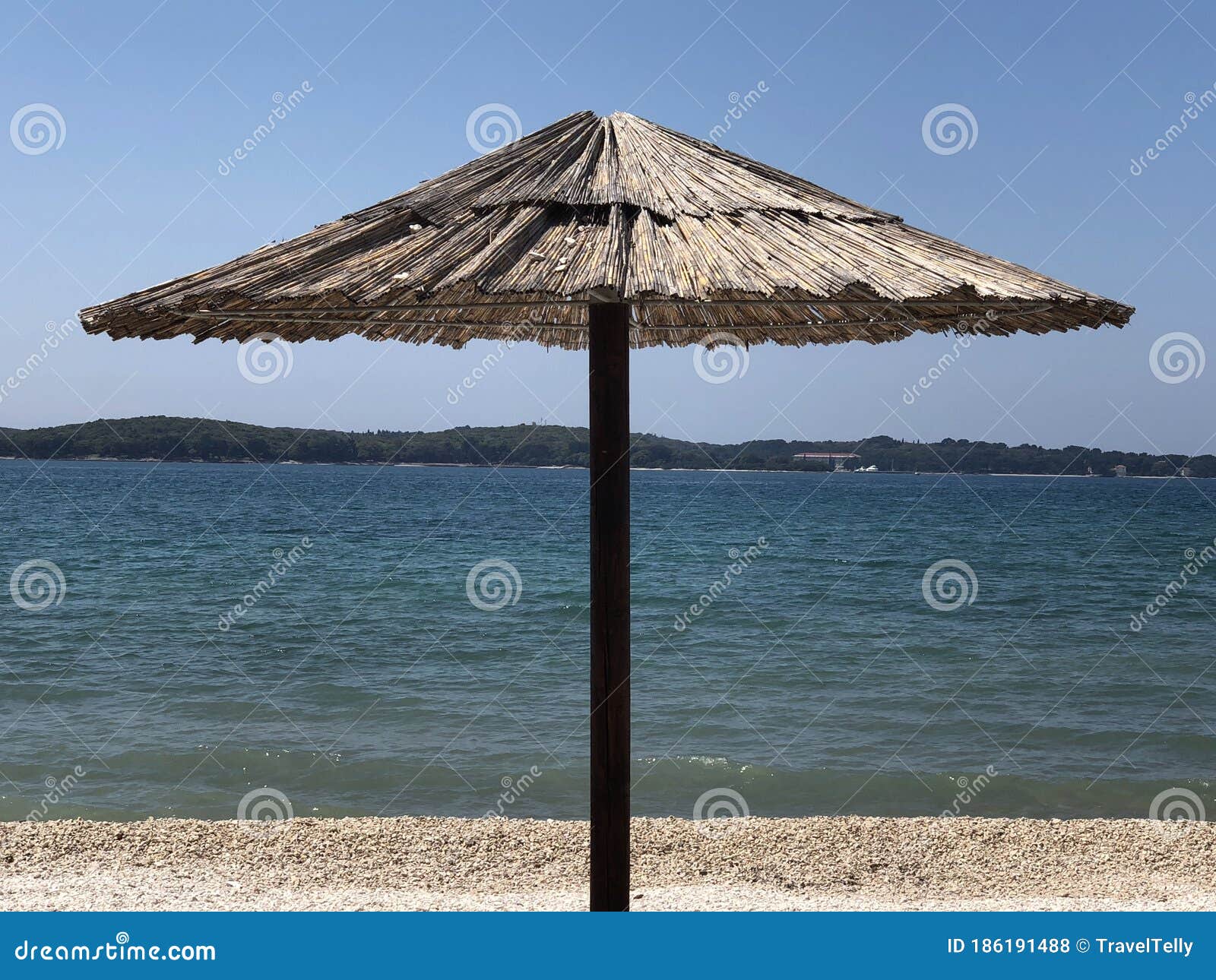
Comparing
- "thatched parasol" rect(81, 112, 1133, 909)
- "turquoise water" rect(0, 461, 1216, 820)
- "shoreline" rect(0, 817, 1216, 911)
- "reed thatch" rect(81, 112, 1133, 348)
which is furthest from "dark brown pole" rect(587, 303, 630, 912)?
"turquoise water" rect(0, 461, 1216, 820)

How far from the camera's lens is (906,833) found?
625 cm

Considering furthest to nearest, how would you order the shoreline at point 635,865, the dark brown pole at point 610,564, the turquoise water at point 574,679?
1. the turquoise water at point 574,679
2. the shoreline at point 635,865
3. the dark brown pole at point 610,564

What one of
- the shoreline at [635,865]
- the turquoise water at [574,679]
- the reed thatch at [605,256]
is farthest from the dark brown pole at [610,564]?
the turquoise water at [574,679]

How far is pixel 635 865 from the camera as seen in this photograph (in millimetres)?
5672

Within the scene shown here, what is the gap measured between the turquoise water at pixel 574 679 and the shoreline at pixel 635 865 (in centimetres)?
146

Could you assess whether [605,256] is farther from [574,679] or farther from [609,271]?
[574,679]

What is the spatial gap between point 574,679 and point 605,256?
10.9 metres

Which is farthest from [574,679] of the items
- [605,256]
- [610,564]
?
[605,256]

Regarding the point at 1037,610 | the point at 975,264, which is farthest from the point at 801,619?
the point at 975,264

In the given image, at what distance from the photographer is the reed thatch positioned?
8.46ft

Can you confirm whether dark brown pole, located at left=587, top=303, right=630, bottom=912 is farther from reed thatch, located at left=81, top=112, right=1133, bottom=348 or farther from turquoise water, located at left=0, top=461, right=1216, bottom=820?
turquoise water, located at left=0, top=461, right=1216, bottom=820

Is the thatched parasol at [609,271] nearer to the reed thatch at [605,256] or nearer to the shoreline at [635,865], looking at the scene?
the reed thatch at [605,256]

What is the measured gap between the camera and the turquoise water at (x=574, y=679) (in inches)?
328
